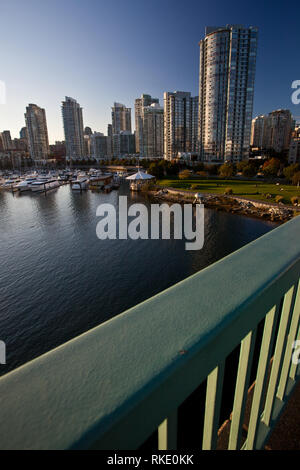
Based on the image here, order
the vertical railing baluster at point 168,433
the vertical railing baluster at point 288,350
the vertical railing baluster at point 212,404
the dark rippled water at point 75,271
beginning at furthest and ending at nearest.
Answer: the dark rippled water at point 75,271
the vertical railing baluster at point 288,350
the vertical railing baluster at point 212,404
the vertical railing baluster at point 168,433

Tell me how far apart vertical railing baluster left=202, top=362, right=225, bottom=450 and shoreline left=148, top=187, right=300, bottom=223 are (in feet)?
70.8

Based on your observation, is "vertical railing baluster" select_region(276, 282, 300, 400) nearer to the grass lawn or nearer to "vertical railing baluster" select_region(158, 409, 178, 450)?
"vertical railing baluster" select_region(158, 409, 178, 450)

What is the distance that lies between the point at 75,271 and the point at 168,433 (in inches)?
514

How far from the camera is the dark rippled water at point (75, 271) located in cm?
912

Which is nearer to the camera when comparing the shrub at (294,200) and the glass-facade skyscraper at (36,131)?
the shrub at (294,200)

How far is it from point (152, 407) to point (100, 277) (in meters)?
12.3

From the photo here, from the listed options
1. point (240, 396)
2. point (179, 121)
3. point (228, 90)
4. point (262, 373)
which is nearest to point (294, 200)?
point (262, 373)

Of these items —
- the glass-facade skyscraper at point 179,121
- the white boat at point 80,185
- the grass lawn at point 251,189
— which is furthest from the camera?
the glass-facade skyscraper at point 179,121

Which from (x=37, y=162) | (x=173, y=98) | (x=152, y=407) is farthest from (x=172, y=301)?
(x=37, y=162)

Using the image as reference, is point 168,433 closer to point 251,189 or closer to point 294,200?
point 294,200

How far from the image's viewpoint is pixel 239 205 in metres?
24.6

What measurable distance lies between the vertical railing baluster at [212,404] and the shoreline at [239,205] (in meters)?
21.6

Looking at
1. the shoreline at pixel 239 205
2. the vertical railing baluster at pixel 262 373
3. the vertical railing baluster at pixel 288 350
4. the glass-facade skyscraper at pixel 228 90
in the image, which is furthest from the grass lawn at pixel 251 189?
the vertical railing baluster at pixel 262 373

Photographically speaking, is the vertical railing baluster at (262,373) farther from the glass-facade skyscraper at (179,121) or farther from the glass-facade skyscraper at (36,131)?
the glass-facade skyscraper at (36,131)
